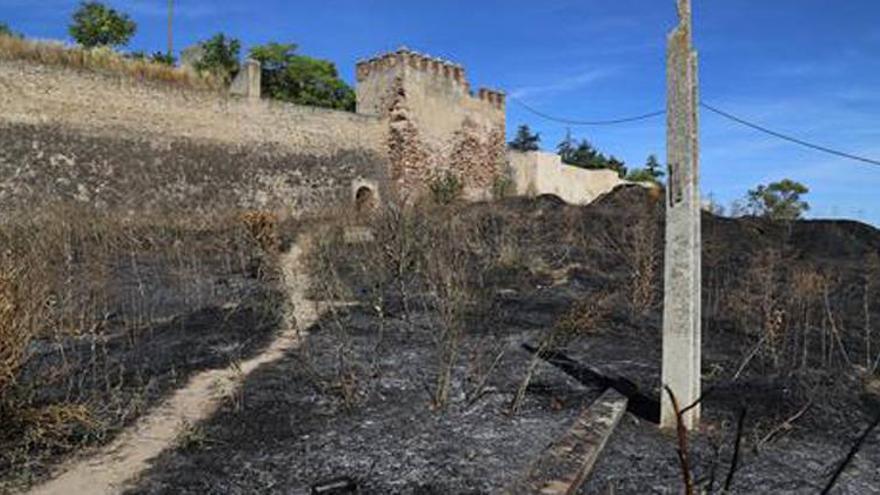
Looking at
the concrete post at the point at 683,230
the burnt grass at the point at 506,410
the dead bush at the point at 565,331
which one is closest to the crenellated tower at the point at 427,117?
the burnt grass at the point at 506,410

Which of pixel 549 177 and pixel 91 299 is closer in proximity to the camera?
pixel 91 299

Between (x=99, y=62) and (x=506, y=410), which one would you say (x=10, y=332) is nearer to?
(x=506, y=410)

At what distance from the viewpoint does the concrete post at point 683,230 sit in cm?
595

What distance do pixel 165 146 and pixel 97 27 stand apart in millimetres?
12083

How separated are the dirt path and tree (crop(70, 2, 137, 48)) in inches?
852

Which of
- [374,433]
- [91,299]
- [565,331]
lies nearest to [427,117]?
[91,299]

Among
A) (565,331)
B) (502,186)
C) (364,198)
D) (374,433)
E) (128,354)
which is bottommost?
(374,433)

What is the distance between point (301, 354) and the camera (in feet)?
26.5

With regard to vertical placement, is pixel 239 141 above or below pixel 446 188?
above

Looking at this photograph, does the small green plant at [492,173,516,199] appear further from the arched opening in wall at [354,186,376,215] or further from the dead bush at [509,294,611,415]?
the dead bush at [509,294,611,415]

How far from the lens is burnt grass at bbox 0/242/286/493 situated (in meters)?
5.68

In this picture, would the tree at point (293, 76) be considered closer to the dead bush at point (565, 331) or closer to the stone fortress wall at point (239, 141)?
the stone fortress wall at point (239, 141)

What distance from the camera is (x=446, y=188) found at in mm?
22328

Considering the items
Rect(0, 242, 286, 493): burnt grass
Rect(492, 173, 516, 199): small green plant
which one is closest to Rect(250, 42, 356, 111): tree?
Rect(492, 173, 516, 199): small green plant
